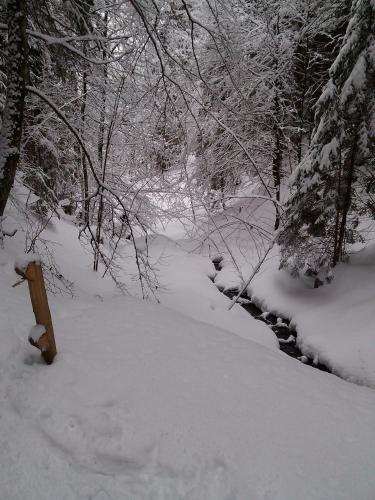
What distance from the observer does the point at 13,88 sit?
3.27 metres

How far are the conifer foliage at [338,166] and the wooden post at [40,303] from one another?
6.56 meters

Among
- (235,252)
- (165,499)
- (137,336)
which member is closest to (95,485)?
(165,499)

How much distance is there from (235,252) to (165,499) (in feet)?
36.5

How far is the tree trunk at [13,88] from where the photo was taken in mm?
3154

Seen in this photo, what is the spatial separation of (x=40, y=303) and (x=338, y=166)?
745cm

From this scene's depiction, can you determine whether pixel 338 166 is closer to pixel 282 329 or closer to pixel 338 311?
pixel 338 311

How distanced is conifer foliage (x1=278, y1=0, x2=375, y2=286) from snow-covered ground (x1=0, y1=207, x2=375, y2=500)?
5227mm

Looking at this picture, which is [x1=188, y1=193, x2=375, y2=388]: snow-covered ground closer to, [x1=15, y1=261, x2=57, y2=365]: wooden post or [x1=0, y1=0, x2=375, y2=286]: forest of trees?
[x1=0, y1=0, x2=375, y2=286]: forest of trees

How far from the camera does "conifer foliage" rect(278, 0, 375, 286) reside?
21.4 feet

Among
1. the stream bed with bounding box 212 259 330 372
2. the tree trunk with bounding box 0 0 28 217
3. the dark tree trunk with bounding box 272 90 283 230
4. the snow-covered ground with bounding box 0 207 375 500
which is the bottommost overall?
the stream bed with bounding box 212 259 330 372

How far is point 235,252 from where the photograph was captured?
1270cm

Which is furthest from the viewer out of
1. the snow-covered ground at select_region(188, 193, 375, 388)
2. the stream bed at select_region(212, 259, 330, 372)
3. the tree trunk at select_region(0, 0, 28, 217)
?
the stream bed at select_region(212, 259, 330, 372)

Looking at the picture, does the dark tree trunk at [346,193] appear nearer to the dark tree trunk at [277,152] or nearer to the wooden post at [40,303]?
the dark tree trunk at [277,152]

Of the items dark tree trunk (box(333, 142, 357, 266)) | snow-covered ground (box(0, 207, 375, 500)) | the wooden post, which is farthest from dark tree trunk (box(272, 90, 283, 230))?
the wooden post
